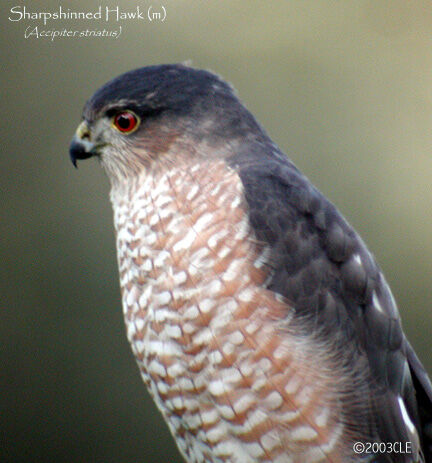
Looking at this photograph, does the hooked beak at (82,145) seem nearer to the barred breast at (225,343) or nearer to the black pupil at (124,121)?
the black pupil at (124,121)

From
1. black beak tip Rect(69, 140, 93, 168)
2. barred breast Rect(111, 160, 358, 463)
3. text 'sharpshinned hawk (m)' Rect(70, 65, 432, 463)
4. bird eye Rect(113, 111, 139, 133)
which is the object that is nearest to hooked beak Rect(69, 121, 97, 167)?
black beak tip Rect(69, 140, 93, 168)

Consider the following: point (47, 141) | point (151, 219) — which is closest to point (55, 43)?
point (47, 141)

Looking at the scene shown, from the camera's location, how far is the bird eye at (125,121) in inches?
94.3

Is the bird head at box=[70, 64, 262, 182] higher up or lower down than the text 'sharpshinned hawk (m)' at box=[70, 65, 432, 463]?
higher up

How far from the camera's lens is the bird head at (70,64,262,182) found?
7.58 ft

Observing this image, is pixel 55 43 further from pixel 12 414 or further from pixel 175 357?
pixel 175 357

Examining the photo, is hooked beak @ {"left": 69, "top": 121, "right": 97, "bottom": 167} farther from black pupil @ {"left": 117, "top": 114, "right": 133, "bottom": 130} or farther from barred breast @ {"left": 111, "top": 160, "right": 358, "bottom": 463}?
barred breast @ {"left": 111, "top": 160, "right": 358, "bottom": 463}

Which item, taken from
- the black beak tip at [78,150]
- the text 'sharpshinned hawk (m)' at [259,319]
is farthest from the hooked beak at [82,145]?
the text 'sharpshinned hawk (m)' at [259,319]

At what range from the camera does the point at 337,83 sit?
485 cm

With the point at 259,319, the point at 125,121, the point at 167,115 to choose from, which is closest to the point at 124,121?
the point at 125,121

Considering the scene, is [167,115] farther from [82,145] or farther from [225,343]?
[225,343]

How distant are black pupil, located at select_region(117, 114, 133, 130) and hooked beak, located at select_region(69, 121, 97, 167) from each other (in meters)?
0.12

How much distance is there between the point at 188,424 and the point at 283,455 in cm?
28

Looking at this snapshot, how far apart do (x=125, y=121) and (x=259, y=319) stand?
0.79 meters
